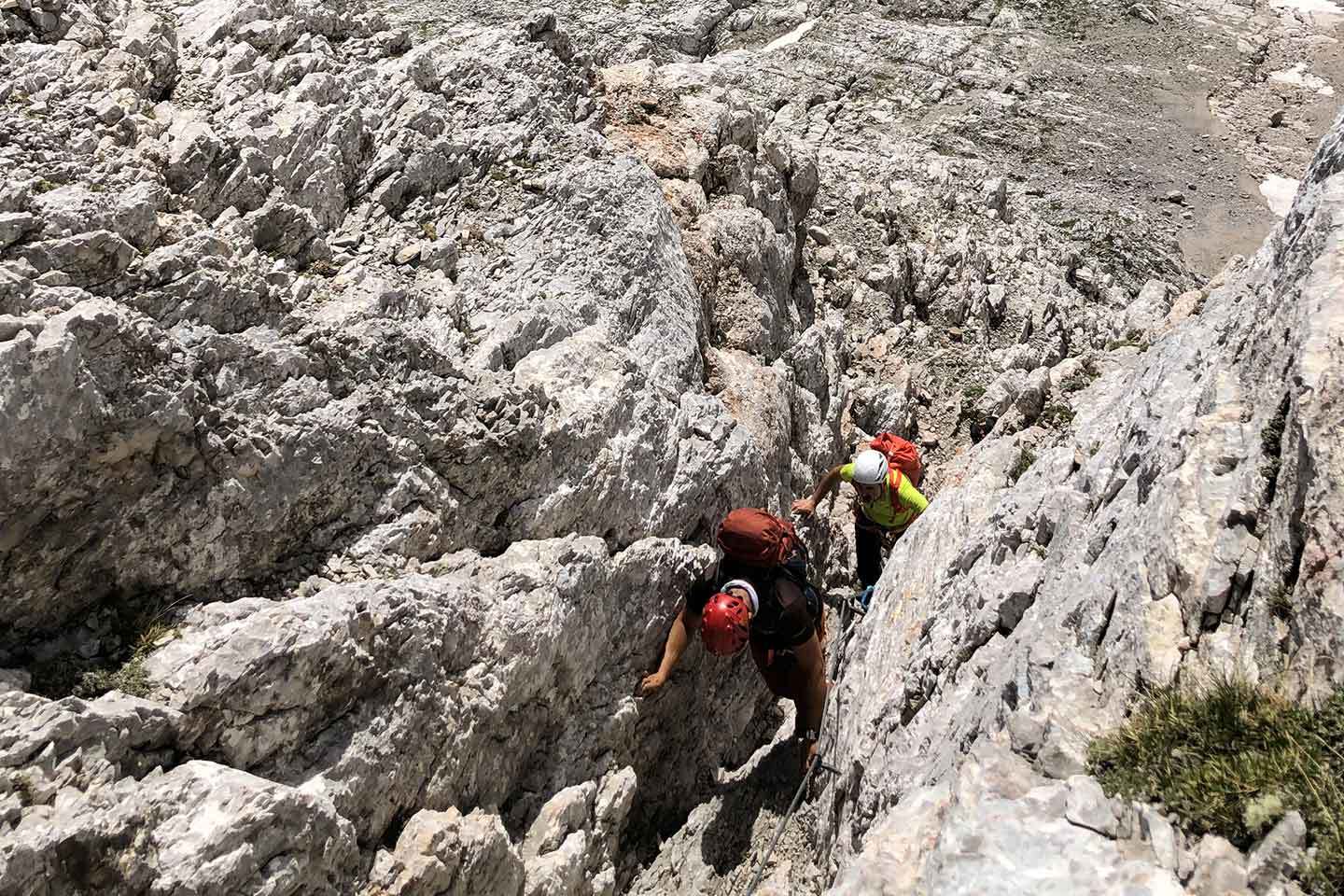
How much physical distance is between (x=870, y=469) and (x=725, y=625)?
3945 millimetres

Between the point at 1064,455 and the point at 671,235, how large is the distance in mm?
7171

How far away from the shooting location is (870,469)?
12883 millimetres

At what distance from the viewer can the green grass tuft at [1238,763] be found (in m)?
4.21

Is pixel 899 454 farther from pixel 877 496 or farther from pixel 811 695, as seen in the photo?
pixel 811 695

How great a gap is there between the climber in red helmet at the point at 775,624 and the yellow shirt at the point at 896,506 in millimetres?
2463

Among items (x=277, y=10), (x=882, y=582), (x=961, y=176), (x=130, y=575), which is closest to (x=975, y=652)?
(x=882, y=582)

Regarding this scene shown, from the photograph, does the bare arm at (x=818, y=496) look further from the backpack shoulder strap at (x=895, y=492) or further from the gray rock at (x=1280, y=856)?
the gray rock at (x=1280, y=856)

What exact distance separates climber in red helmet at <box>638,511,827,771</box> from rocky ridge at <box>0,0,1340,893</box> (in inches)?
21.0

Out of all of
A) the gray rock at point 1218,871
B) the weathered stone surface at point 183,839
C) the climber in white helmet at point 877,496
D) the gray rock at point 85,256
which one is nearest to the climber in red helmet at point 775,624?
the climber in white helmet at point 877,496

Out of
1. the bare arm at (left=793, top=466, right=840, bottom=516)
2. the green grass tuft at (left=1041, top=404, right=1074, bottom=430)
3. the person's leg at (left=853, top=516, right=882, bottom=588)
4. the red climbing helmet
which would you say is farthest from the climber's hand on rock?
the green grass tuft at (left=1041, top=404, right=1074, bottom=430)

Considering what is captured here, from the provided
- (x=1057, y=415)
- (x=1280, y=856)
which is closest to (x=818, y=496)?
(x=1057, y=415)

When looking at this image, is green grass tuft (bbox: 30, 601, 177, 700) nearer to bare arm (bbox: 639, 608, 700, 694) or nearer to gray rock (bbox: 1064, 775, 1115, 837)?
bare arm (bbox: 639, 608, 700, 694)

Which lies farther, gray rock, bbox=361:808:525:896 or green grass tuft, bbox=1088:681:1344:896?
gray rock, bbox=361:808:525:896

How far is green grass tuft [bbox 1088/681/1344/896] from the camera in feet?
13.8
